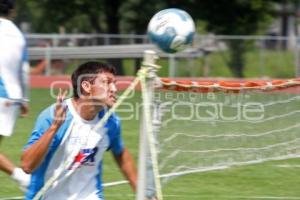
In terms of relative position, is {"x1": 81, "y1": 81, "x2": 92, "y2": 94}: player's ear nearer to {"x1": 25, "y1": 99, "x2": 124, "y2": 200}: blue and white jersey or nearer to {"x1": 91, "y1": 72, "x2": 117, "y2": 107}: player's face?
{"x1": 91, "y1": 72, "x2": 117, "y2": 107}: player's face

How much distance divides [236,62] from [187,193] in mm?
16219

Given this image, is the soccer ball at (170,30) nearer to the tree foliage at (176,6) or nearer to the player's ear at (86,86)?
the player's ear at (86,86)

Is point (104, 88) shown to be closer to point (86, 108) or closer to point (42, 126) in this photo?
point (86, 108)

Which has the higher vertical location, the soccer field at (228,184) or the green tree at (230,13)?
the green tree at (230,13)

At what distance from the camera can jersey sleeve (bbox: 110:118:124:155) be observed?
5.29 metres

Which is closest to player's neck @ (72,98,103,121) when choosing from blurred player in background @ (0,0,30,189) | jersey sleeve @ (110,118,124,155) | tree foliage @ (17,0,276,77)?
jersey sleeve @ (110,118,124,155)

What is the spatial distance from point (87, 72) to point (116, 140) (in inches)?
18.6

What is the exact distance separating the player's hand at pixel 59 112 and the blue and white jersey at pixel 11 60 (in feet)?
7.75

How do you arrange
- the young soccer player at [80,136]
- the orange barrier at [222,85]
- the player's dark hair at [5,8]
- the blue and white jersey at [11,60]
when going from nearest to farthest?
the young soccer player at [80,136], the orange barrier at [222,85], the blue and white jersey at [11,60], the player's dark hair at [5,8]

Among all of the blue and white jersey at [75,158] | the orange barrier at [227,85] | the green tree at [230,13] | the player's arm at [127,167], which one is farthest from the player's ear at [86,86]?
the green tree at [230,13]

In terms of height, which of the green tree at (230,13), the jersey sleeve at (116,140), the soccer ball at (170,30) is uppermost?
the green tree at (230,13)

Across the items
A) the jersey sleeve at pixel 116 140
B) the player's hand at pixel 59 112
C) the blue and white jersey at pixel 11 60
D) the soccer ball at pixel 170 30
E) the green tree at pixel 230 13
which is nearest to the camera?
the player's hand at pixel 59 112

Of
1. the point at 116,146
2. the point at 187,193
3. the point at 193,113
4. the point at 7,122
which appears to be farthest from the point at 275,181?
the point at 116,146

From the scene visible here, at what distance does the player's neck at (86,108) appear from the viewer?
511 cm
